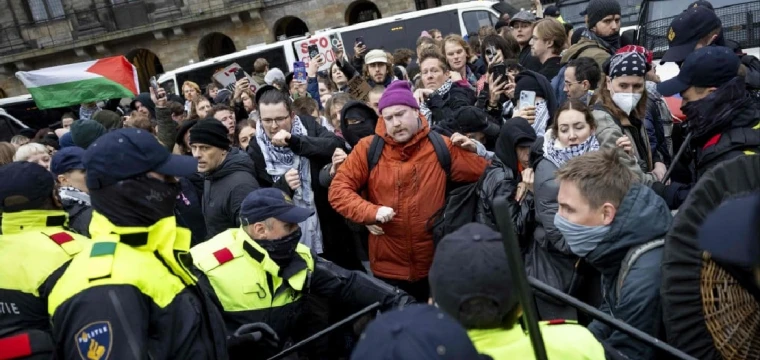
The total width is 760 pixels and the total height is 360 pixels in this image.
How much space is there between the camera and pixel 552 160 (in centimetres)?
323

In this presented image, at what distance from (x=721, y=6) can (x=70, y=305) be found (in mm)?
7645

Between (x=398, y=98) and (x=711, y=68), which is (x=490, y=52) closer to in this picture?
(x=398, y=98)

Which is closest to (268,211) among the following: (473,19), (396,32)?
(473,19)

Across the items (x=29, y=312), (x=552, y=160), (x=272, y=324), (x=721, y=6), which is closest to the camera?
(x=29, y=312)

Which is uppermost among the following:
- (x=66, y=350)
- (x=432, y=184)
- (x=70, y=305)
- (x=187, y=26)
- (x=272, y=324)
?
(x=187, y=26)

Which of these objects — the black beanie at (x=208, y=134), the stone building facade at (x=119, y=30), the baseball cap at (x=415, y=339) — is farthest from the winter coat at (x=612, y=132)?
the stone building facade at (x=119, y=30)

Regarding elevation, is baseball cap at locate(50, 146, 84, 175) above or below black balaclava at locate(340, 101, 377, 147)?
above

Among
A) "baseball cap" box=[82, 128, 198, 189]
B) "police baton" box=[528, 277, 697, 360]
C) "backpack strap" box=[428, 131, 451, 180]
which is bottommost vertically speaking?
"police baton" box=[528, 277, 697, 360]

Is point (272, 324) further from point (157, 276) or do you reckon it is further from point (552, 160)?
point (552, 160)

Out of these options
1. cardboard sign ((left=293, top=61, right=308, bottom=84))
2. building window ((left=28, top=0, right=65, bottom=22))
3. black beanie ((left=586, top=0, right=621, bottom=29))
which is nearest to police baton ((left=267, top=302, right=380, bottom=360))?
black beanie ((left=586, top=0, right=621, bottom=29))

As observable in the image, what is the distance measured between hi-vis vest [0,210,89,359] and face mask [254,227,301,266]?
89cm

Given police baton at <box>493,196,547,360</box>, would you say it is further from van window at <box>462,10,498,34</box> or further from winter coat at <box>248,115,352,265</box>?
van window at <box>462,10,498,34</box>

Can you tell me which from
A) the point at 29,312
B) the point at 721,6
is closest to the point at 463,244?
the point at 29,312

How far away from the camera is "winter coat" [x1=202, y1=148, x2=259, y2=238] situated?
4.12m
